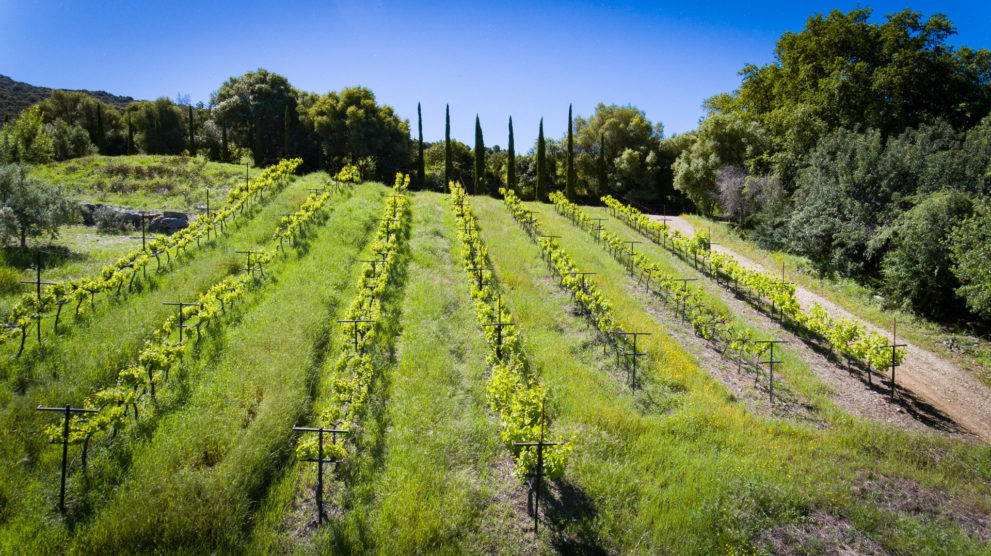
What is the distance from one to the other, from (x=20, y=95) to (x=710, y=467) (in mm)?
108255

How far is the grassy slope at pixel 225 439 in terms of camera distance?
6438 millimetres

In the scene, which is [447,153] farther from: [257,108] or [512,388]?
[512,388]

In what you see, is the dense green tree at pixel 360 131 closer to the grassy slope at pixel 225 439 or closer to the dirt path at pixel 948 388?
the grassy slope at pixel 225 439

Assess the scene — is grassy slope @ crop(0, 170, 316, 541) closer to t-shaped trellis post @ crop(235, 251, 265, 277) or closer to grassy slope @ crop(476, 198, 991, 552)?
t-shaped trellis post @ crop(235, 251, 265, 277)

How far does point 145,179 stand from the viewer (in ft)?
92.3

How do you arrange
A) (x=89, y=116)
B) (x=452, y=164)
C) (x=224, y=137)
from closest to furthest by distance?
(x=224, y=137), (x=452, y=164), (x=89, y=116)

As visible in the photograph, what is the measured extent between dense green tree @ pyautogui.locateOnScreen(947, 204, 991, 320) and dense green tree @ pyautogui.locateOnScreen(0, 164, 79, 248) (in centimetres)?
3353

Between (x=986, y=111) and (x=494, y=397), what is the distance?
30579mm

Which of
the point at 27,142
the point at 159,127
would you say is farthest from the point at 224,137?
the point at 27,142

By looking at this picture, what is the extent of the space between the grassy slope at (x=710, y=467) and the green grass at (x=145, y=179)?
2426cm

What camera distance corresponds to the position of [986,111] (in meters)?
22.6

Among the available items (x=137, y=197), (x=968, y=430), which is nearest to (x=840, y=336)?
(x=968, y=430)

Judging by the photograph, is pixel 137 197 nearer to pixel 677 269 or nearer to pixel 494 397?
pixel 494 397

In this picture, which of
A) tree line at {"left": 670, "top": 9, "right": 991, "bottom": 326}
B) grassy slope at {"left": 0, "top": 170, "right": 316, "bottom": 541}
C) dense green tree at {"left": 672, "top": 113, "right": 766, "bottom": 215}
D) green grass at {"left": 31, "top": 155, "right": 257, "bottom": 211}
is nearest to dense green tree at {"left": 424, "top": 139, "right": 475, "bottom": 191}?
green grass at {"left": 31, "top": 155, "right": 257, "bottom": 211}
